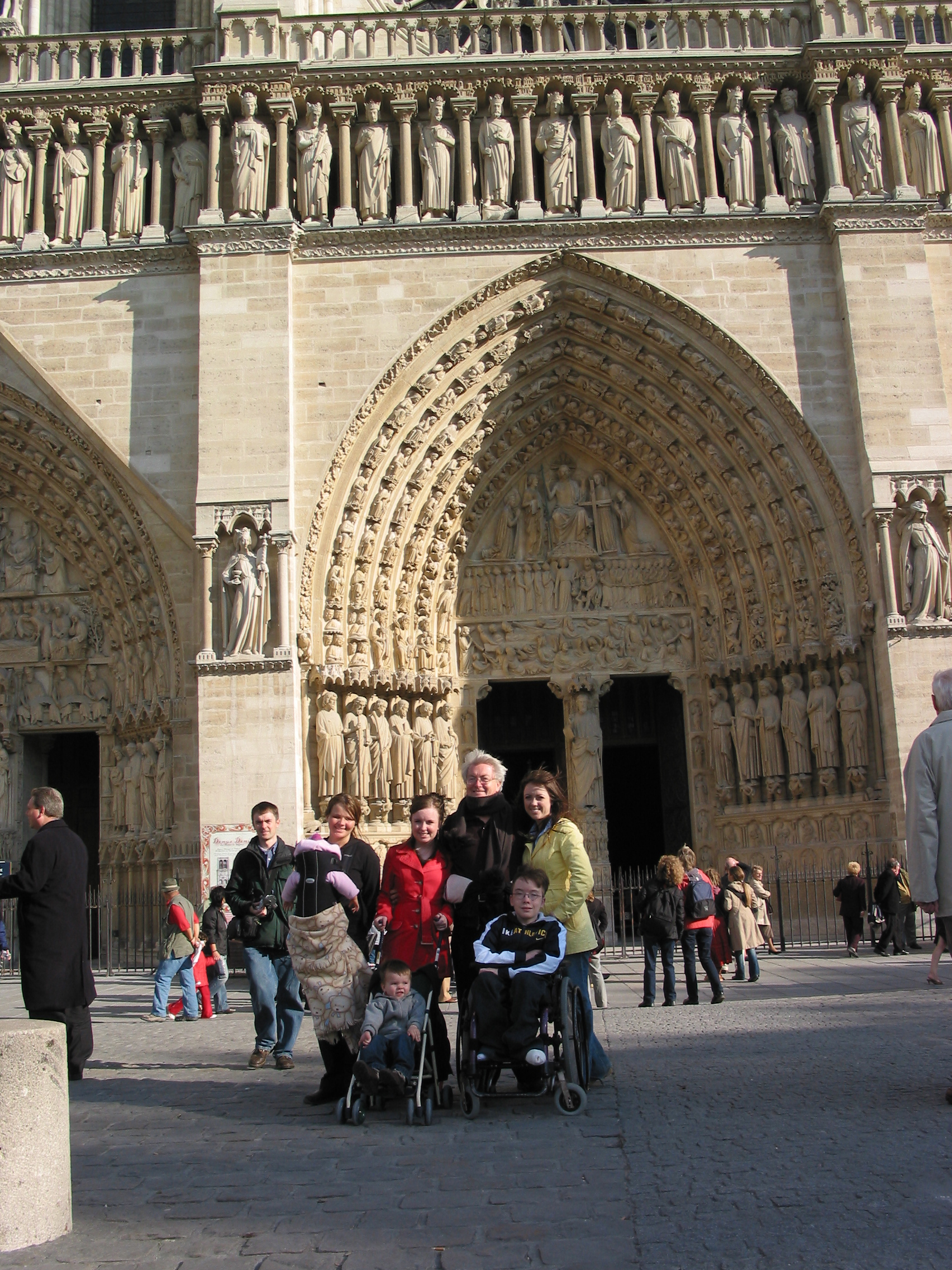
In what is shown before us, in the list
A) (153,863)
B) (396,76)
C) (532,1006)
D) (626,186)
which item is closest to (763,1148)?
(532,1006)

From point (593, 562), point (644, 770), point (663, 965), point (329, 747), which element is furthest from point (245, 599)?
point (644, 770)

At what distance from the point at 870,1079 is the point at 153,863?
10.7 meters

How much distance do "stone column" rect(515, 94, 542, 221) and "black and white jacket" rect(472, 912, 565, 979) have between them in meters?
11.8

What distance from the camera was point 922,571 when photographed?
13898 millimetres

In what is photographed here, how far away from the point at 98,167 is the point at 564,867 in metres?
13.5

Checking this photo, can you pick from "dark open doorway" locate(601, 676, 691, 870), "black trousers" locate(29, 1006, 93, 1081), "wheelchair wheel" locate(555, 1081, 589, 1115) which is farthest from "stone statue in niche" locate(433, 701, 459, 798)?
"wheelchair wheel" locate(555, 1081, 589, 1115)

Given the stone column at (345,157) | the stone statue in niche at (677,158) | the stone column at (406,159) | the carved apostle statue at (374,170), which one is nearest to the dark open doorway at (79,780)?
the stone column at (345,157)

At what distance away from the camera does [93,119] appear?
15547 mm

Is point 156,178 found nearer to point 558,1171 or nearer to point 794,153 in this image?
point 794,153

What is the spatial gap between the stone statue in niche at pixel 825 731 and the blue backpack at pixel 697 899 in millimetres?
5762

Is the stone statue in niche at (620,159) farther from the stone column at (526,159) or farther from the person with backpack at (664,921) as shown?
the person with backpack at (664,921)

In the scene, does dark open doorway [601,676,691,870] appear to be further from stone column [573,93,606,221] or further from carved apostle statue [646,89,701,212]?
carved apostle statue [646,89,701,212]

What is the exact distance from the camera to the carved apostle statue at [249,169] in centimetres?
1491

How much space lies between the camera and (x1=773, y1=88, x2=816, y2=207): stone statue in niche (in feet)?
49.8
